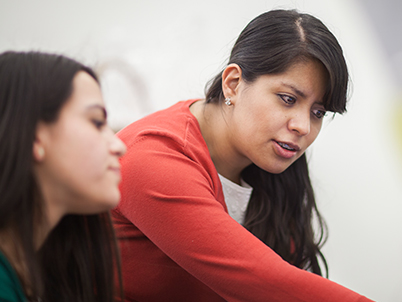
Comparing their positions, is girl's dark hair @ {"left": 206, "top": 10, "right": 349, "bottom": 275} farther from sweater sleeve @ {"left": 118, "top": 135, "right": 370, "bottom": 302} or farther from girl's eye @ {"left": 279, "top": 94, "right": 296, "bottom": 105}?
sweater sleeve @ {"left": 118, "top": 135, "right": 370, "bottom": 302}

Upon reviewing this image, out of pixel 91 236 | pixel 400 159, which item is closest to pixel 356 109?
pixel 400 159

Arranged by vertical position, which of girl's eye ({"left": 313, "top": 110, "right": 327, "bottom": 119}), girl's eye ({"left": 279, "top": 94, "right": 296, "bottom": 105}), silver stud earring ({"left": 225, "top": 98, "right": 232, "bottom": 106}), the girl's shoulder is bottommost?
the girl's shoulder

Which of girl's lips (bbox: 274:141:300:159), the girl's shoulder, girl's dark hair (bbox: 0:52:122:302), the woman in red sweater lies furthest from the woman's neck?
the girl's shoulder

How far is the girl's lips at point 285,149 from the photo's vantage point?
834 mm

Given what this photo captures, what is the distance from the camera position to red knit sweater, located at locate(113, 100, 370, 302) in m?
0.62

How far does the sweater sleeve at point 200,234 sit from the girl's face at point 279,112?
0.17 m

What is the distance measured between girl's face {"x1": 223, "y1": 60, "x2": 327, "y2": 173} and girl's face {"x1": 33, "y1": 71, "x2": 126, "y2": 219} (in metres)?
0.39

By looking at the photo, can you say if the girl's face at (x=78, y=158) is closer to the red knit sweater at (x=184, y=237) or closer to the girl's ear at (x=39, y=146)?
the girl's ear at (x=39, y=146)

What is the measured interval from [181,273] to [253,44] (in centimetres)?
53

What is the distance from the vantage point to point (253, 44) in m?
0.85

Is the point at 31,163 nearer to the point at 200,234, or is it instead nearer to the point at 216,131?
the point at 200,234

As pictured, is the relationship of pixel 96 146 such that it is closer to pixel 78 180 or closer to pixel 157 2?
pixel 78 180

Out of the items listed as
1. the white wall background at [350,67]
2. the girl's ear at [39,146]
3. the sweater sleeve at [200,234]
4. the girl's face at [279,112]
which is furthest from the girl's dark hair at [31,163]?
the white wall background at [350,67]

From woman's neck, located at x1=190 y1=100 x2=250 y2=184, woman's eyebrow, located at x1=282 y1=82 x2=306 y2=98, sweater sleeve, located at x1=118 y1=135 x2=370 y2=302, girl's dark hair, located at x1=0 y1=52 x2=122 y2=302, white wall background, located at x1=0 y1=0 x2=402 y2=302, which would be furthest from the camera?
white wall background, located at x1=0 y1=0 x2=402 y2=302
